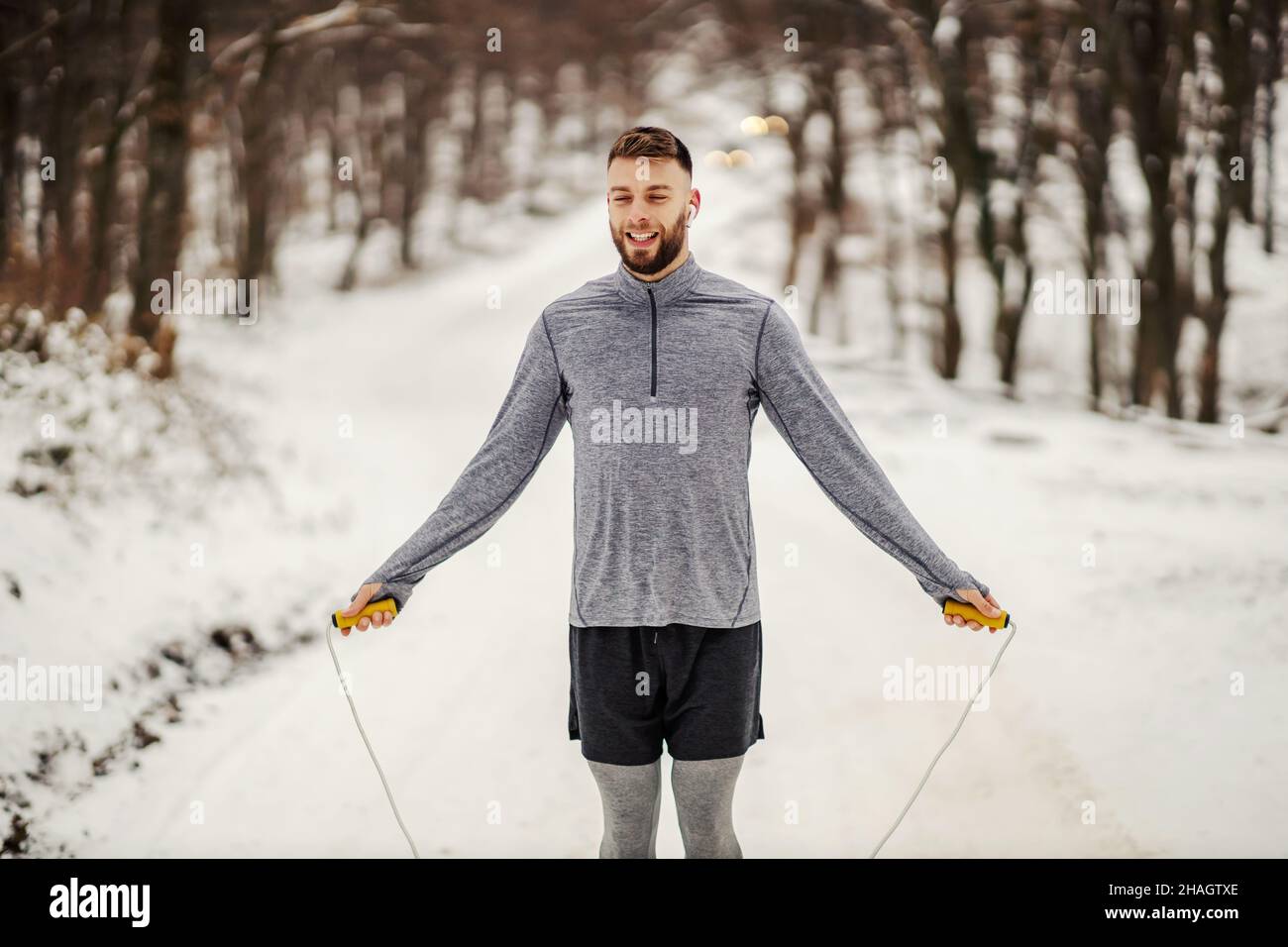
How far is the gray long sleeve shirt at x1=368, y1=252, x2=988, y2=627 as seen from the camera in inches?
61.1

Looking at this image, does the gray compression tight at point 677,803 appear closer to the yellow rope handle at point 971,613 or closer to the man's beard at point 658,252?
the yellow rope handle at point 971,613

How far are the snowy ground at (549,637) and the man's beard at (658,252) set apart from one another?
168 centimetres

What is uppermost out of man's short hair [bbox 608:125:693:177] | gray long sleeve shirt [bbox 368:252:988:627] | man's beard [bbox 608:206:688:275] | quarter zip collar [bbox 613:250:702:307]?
man's short hair [bbox 608:125:693:177]

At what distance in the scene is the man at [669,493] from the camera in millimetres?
1554

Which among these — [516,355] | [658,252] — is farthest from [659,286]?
[516,355]

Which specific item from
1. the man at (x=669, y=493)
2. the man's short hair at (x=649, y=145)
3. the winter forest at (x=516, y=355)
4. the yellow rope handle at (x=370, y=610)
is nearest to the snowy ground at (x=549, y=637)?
the winter forest at (x=516, y=355)

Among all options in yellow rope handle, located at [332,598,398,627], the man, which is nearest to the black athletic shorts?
the man

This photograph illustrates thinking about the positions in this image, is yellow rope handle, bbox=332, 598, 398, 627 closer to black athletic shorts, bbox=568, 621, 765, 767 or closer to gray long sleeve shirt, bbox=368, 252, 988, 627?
gray long sleeve shirt, bbox=368, 252, 988, 627

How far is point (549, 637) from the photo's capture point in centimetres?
317

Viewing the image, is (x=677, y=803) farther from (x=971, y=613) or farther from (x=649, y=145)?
(x=649, y=145)

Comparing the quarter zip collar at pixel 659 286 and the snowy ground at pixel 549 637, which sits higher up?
the quarter zip collar at pixel 659 286

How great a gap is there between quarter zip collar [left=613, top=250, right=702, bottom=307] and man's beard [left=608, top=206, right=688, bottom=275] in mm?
17

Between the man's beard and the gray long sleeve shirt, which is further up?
the man's beard
